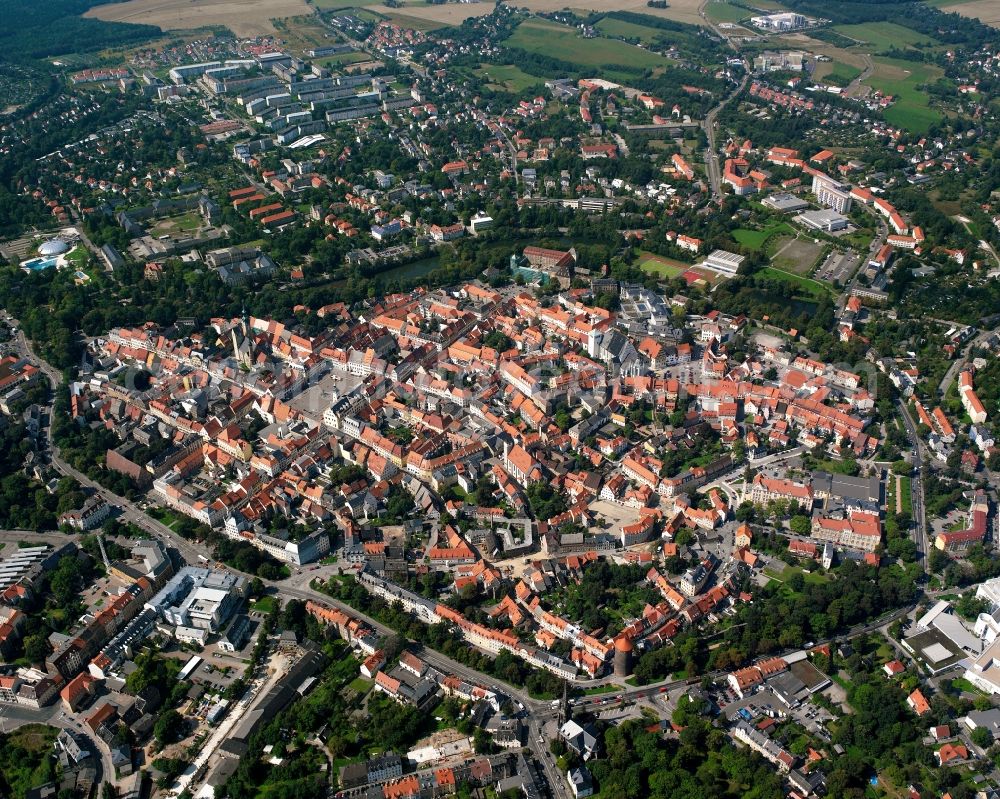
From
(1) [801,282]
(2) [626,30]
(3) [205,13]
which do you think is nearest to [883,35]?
(2) [626,30]

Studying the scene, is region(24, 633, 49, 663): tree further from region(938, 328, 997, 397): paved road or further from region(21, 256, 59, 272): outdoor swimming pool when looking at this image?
region(938, 328, 997, 397): paved road

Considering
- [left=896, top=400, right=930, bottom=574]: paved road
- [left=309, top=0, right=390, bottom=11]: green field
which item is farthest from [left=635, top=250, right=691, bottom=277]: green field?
[left=309, top=0, right=390, bottom=11]: green field

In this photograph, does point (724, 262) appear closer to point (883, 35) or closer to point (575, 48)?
point (575, 48)

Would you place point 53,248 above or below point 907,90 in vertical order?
above

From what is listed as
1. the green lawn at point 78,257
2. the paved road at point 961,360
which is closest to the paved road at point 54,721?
the green lawn at point 78,257

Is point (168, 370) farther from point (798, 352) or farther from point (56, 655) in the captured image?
point (798, 352)

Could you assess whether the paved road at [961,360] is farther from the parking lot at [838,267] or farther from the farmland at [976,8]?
the farmland at [976,8]

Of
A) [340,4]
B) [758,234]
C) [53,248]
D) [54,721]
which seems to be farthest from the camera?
[340,4]

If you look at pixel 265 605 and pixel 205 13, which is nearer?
pixel 265 605

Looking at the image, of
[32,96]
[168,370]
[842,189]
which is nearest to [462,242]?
[168,370]
